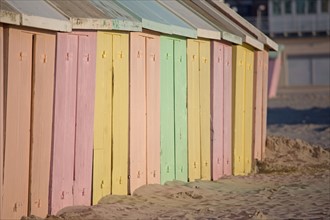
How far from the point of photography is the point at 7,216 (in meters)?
8.84

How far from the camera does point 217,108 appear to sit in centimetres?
1346

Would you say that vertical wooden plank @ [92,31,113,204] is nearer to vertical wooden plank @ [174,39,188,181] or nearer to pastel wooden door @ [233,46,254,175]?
vertical wooden plank @ [174,39,188,181]

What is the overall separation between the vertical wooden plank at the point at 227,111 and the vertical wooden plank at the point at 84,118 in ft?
13.0

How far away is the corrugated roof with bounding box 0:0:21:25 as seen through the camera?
28.0ft

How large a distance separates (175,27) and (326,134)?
1182 cm

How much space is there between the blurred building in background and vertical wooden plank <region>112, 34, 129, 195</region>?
50.5 meters

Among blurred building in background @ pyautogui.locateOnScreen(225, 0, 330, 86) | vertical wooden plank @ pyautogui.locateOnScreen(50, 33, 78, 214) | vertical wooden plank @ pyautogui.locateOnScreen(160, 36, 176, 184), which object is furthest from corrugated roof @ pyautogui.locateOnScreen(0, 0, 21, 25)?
blurred building in background @ pyautogui.locateOnScreen(225, 0, 330, 86)

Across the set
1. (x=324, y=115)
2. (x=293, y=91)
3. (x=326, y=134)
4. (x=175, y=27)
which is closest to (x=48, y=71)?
(x=175, y=27)

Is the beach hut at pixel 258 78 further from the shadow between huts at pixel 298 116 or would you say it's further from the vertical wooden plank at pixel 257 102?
the shadow between huts at pixel 298 116

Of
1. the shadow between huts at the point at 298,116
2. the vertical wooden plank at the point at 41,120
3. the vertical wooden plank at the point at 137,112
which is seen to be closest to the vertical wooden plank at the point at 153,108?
the vertical wooden plank at the point at 137,112

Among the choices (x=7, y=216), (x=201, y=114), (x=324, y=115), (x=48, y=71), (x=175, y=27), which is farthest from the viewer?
(x=324, y=115)

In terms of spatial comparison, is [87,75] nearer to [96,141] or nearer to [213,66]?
[96,141]

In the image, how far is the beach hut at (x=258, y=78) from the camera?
15.3 metres

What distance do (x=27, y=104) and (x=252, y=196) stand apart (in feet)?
12.2
